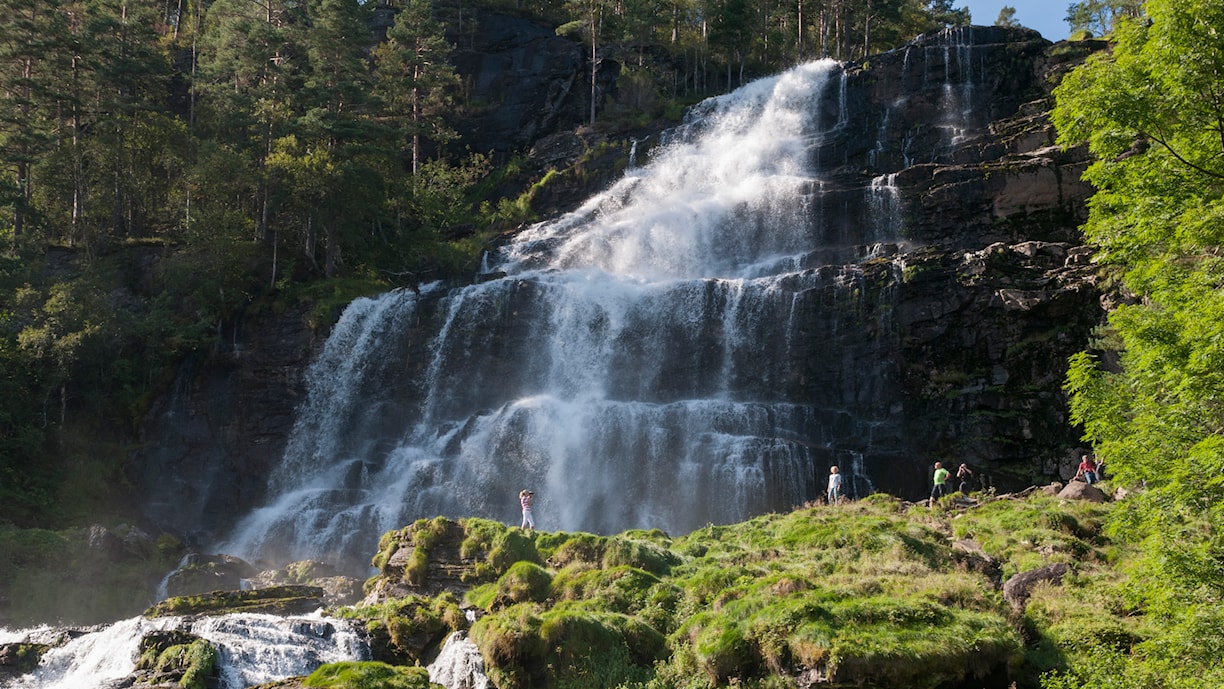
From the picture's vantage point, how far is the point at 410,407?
35562mm

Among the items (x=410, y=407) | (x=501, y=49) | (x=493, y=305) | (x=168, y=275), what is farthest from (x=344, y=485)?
(x=501, y=49)

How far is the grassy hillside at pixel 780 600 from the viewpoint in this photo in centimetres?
1206

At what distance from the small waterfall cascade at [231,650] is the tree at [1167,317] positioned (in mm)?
12399

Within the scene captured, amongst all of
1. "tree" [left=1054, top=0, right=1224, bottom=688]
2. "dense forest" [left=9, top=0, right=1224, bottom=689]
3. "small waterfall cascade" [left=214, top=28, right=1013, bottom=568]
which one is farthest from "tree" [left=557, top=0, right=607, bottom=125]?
"tree" [left=1054, top=0, right=1224, bottom=688]

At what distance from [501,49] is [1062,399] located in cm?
4513

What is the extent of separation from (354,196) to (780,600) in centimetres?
3413

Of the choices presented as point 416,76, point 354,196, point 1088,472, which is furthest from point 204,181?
point 1088,472

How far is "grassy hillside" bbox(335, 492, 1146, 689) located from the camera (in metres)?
12.1

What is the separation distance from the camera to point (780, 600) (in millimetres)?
13148

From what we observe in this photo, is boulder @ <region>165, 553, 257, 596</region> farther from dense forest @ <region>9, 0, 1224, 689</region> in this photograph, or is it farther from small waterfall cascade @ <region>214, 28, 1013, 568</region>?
dense forest @ <region>9, 0, 1224, 689</region>

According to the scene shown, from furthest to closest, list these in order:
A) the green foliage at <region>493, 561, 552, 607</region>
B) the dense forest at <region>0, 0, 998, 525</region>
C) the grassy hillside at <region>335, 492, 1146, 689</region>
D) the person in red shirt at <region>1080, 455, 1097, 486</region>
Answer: the dense forest at <region>0, 0, 998, 525</region>
the person in red shirt at <region>1080, 455, 1097, 486</region>
the green foliage at <region>493, 561, 552, 607</region>
the grassy hillside at <region>335, 492, 1146, 689</region>

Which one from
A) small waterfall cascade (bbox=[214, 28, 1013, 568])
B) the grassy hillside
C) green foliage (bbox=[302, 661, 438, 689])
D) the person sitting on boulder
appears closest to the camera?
the grassy hillside

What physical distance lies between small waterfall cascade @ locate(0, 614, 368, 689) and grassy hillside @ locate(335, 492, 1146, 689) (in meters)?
0.84

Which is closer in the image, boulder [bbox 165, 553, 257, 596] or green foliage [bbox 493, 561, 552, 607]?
green foliage [bbox 493, 561, 552, 607]
